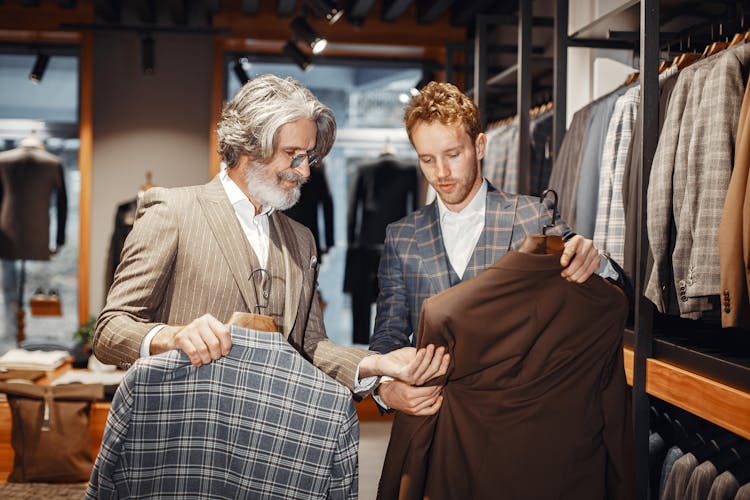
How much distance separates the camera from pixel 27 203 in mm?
6078

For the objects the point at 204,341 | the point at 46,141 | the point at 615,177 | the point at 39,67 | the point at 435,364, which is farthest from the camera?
the point at 46,141

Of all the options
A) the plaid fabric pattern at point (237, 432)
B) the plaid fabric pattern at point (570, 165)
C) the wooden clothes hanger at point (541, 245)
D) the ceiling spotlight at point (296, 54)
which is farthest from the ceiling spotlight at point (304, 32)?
the plaid fabric pattern at point (237, 432)

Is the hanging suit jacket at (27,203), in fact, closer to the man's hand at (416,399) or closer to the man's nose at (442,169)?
the man's nose at (442,169)

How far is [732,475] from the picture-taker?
2195mm

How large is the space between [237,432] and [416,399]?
0.40 m

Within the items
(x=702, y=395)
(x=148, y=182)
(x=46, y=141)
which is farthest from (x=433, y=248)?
(x=46, y=141)

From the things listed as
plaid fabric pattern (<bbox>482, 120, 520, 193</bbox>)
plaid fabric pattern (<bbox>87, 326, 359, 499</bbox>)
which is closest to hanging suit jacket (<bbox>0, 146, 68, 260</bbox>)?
plaid fabric pattern (<bbox>482, 120, 520, 193</bbox>)

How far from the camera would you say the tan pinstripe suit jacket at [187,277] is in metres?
1.67

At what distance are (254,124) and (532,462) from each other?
0.99 metres

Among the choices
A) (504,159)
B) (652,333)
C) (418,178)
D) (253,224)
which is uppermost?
(418,178)

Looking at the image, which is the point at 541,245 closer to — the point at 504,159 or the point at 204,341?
the point at 204,341

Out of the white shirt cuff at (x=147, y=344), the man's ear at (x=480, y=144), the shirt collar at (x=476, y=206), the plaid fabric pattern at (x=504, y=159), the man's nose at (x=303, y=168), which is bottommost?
the white shirt cuff at (x=147, y=344)

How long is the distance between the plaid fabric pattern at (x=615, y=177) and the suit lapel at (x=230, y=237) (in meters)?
1.58

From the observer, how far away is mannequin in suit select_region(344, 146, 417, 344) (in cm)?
612
